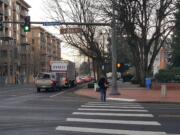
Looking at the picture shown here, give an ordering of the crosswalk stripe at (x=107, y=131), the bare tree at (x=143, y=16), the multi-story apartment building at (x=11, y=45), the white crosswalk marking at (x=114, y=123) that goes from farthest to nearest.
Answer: the multi-story apartment building at (x=11, y=45) → the bare tree at (x=143, y=16) → the white crosswalk marking at (x=114, y=123) → the crosswalk stripe at (x=107, y=131)

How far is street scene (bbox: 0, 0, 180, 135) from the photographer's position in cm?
1656

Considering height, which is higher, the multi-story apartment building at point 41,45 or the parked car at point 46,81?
the multi-story apartment building at point 41,45

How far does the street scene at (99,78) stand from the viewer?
54.3 feet

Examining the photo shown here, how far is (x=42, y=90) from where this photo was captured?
5066 centimetres

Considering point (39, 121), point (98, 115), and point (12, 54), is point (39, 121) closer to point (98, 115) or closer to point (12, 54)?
point (98, 115)

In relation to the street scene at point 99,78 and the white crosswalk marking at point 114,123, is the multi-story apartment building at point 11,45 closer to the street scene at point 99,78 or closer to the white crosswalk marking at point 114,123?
the street scene at point 99,78

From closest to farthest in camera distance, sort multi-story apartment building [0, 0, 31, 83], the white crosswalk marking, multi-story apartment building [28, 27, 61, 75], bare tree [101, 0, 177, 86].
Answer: the white crosswalk marking, bare tree [101, 0, 177, 86], multi-story apartment building [0, 0, 31, 83], multi-story apartment building [28, 27, 61, 75]

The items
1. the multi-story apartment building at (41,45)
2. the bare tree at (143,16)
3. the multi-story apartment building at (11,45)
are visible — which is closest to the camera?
the bare tree at (143,16)

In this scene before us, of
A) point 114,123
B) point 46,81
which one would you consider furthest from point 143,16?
point 114,123

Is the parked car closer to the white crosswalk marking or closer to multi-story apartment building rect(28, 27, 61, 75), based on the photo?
the white crosswalk marking

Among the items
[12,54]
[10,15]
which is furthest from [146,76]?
[10,15]

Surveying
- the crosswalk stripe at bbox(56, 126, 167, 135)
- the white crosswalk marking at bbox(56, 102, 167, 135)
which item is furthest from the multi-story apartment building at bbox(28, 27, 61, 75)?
the crosswalk stripe at bbox(56, 126, 167, 135)

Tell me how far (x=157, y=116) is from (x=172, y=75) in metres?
31.8

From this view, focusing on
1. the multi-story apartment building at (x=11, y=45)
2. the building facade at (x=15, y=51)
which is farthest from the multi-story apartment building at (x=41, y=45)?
the multi-story apartment building at (x=11, y=45)
